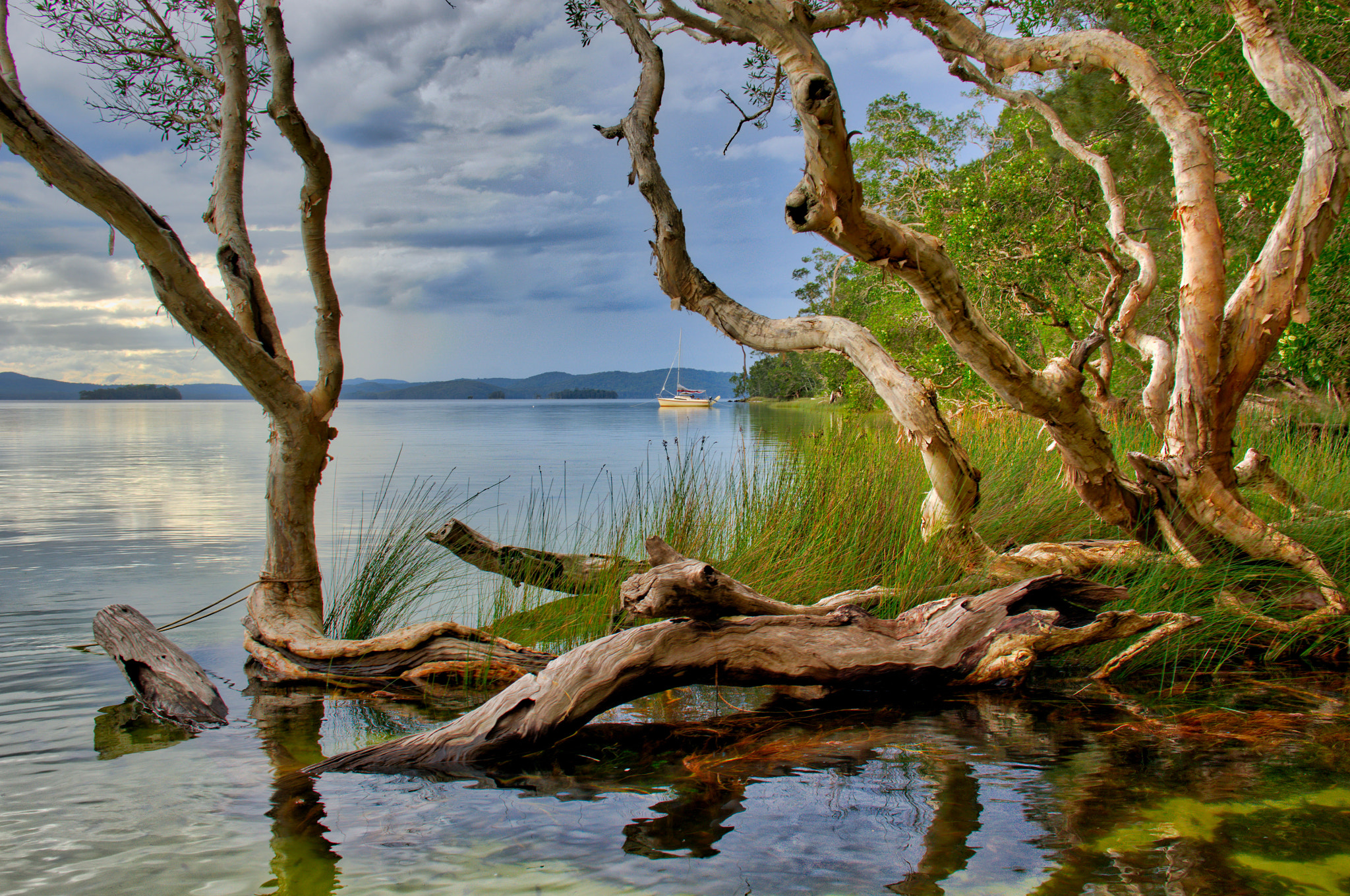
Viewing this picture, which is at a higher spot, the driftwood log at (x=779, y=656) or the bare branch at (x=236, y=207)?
the bare branch at (x=236, y=207)

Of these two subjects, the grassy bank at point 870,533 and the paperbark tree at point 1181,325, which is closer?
the paperbark tree at point 1181,325

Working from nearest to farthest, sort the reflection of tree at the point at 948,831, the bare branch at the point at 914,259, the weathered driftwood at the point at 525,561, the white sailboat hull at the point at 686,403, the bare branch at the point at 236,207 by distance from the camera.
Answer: the reflection of tree at the point at 948,831 → the bare branch at the point at 914,259 → the bare branch at the point at 236,207 → the weathered driftwood at the point at 525,561 → the white sailboat hull at the point at 686,403

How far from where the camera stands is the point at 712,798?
237 centimetres

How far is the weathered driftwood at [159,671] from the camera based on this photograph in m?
3.26

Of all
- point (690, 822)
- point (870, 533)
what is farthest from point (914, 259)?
point (690, 822)

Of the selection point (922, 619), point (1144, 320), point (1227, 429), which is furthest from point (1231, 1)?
point (1144, 320)

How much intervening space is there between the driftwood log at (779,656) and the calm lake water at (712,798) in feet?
0.38

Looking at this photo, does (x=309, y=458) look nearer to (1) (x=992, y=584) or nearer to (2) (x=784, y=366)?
(1) (x=992, y=584)

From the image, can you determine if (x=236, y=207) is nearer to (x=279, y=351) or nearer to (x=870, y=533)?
(x=279, y=351)

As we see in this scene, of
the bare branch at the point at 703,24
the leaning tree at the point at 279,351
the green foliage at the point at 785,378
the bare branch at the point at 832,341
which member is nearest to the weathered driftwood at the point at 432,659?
the leaning tree at the point at 279,351

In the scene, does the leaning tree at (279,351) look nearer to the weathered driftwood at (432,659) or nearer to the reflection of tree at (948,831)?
the weathered driftwood at (432,659)

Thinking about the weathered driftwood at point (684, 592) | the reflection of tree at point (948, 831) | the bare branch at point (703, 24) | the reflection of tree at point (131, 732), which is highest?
the bare branch at point (703, 24)

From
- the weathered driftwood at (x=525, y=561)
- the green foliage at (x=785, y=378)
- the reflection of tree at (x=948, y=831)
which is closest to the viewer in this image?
the reflection of tree at (x=948, y=831)

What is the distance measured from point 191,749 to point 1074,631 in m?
3.31
